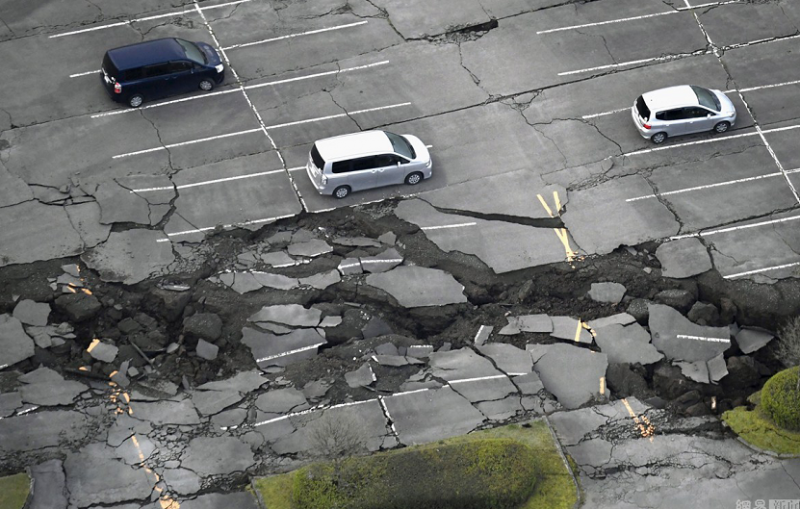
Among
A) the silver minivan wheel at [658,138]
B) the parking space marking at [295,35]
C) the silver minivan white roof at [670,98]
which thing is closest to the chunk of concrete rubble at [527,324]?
the silver minivan wheel at [658,138]

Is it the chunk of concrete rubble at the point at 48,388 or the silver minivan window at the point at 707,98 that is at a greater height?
the silver minivan window at the point at 707,98

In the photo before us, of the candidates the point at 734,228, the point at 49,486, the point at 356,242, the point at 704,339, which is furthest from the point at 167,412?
the point at 734,228

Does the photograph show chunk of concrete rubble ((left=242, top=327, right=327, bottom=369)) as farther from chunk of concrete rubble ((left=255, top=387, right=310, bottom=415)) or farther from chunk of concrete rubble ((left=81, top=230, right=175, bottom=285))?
chunk of concrete rubble ((left=81, top=230, right=175, bottom=285))

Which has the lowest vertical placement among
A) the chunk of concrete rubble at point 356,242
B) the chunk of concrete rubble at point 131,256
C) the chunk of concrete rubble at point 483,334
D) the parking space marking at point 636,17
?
the chunk of concrete rubble at point 483,334

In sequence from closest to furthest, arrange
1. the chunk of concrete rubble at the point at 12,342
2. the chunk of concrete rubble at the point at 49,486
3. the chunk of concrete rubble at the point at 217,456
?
the chunk of concrete rubble at the point at 49,486, the chunk of concrete rubble at the point at 217,456, the chunk of concrete rubble at the point at 12,342

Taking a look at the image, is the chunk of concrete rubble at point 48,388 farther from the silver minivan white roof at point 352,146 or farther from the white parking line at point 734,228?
the white parking line at point 734,228

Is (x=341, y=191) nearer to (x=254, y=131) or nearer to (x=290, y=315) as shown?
(x=254, y=131)

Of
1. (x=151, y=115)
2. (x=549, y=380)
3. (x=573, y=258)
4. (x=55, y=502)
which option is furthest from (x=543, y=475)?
(x=151, y=115)
